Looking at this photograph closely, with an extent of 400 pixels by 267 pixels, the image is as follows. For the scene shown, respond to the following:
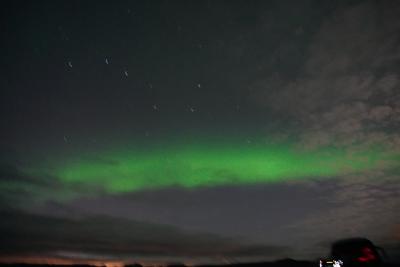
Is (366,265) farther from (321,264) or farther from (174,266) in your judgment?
(174,266)

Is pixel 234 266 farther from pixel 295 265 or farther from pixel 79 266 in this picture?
pixel 79 266

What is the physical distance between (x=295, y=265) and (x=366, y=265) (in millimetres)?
128208

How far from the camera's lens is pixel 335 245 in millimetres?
12523

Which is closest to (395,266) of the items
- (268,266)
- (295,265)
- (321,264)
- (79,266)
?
(321,264)

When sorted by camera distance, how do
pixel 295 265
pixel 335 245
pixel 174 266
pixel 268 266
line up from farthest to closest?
pixel 174 266
pixel 268 266
pixel 295 265
pixel 335 245

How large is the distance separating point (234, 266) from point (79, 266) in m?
60.6

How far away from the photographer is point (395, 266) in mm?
22062

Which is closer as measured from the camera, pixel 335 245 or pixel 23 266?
pixel 335 245

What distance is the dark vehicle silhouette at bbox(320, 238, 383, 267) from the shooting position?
11.7 m

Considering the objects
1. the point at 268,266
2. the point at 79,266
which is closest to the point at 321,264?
the point at 268,266

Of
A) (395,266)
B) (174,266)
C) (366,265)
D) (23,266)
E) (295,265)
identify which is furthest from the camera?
(174,266)

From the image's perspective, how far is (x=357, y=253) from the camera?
39.2 feet

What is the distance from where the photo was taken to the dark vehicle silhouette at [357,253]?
11.7 metres

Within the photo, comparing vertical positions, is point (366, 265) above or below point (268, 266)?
below
